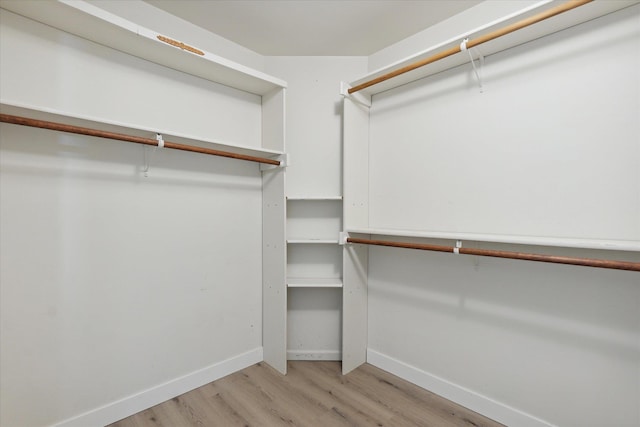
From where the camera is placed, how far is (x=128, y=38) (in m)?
1.65

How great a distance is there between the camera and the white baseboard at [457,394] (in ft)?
5.56

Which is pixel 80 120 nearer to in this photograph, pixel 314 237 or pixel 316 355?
pixel 314 237

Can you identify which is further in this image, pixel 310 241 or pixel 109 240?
pixel 310 241

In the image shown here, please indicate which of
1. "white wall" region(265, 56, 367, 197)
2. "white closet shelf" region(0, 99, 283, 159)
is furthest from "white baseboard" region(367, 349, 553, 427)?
"white closet shelf" region(0, 99, 283, 159)

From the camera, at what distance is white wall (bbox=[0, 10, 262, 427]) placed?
1492 millimetres

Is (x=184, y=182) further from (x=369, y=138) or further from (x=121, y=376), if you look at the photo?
(x=369, y=138)

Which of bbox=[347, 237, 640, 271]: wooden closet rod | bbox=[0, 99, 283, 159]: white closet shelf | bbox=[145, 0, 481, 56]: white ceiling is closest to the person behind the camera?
bbox=[347, 237, 640, 271]: wooden closet rod

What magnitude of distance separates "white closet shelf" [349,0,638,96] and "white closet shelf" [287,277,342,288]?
1502mm

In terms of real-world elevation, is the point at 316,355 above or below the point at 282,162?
below

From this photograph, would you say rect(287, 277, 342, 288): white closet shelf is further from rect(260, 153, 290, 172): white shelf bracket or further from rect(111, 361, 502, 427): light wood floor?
rect(260, 153, 290, 172): white shelf bracket

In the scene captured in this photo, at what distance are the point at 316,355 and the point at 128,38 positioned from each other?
2.46 metres

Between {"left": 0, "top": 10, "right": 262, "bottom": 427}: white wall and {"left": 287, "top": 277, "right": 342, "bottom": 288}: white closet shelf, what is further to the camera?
{"left": 287, "top": 277, "right": 342, "bottom": 288}: white closet shelf

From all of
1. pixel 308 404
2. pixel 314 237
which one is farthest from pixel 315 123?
pixel 308 404

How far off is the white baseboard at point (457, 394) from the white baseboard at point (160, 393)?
99 centimetres
